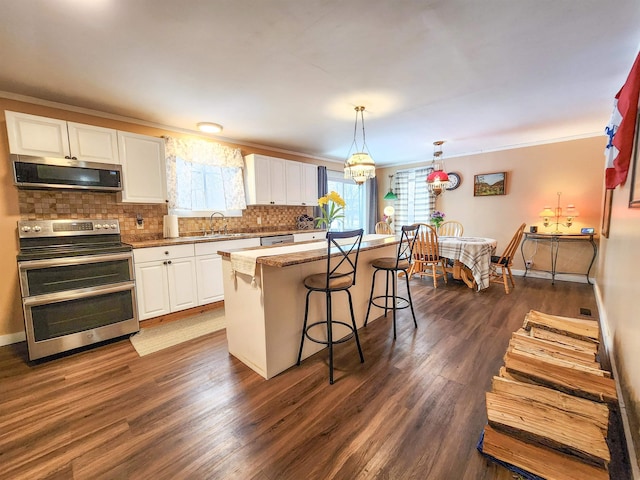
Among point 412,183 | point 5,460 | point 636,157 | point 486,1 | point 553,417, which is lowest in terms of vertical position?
point 5,460

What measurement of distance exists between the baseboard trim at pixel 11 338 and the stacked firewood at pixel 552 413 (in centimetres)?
404

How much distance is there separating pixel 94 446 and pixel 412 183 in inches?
249

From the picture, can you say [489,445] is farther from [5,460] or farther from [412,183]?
[412,183]

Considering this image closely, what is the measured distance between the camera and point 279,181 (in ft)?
14.9

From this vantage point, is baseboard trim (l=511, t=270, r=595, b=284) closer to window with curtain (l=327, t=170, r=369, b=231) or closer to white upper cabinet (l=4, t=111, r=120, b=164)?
window with curtain (l=327, t=170, r=369, b=231)

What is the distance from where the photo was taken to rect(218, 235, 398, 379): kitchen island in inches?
74.8

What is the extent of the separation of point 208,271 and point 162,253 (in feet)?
1.91

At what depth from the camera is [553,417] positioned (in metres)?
1.31

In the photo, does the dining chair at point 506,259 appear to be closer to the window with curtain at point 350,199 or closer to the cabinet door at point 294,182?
the window with curtain at point 350,199

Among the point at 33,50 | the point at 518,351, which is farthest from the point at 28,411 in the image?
the point at 518,351

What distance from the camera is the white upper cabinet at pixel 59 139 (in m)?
2.34

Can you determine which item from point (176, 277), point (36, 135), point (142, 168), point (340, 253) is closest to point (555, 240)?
point (340, 253)

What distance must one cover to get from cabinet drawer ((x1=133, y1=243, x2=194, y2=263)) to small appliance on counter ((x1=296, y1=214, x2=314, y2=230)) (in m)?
2.33

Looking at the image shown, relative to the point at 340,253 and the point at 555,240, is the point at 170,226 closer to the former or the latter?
the point at 340,253
